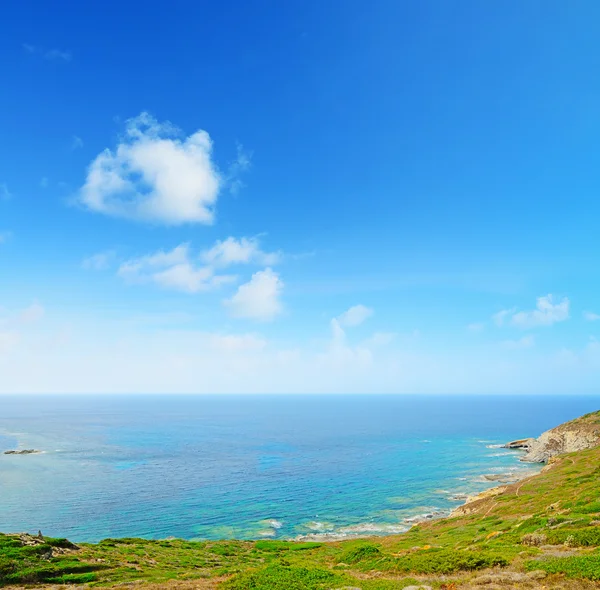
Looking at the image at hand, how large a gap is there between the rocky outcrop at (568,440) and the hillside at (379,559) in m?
57.5

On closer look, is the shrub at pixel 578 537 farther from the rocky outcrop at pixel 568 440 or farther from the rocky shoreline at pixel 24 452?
the rocky shoreline at pixel 24 452

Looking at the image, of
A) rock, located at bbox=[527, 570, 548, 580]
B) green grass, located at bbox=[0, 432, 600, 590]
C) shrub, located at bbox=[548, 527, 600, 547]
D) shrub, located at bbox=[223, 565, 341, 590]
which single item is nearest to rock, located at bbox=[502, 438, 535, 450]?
green grass, located at bbox=[0, 432, 600, 590]

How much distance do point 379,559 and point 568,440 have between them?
107844 mm

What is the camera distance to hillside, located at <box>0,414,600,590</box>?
57.4 ft

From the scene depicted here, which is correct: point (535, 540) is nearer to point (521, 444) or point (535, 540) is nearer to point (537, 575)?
point (537, 575)

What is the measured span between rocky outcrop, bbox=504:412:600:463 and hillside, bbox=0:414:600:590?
57.5m

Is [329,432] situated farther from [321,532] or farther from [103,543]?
[103,543]

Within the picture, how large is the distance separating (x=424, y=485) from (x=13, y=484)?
95719 millimetres

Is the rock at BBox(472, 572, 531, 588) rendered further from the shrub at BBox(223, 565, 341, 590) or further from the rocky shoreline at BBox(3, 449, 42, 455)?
the rocky shoreline at BBox(3, 449, 42, 455)

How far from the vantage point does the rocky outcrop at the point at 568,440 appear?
4006 inches

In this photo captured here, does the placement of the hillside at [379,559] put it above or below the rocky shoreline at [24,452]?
above

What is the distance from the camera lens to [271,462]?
117750 millimetres

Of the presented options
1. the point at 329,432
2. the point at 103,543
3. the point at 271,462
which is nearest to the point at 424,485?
the point at 271,462

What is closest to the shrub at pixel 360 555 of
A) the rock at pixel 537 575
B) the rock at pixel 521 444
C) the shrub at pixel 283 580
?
the shrub at pixel 283 580
